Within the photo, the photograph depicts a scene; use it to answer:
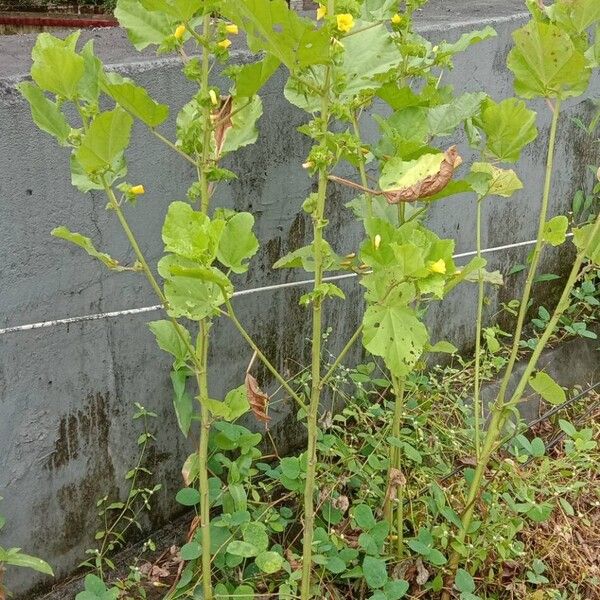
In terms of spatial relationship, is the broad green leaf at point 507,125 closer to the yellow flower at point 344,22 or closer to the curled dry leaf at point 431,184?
the curled dry leaf at point 431,184

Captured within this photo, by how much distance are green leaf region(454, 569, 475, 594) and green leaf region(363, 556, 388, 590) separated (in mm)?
187

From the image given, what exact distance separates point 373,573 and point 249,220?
899 mm

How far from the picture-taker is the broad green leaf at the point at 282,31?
1.10m

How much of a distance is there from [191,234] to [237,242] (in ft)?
0.33

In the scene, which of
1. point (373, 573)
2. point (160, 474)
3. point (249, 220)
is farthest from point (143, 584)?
point (249, 220)

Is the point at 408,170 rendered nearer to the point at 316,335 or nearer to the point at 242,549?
the point at 316,335

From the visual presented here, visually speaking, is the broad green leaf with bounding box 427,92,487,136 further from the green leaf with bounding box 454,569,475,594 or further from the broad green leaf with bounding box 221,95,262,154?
the green leaf with bounding box 454,569,475,594

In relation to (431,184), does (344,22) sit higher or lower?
higher

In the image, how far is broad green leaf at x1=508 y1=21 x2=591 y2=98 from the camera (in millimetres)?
1464

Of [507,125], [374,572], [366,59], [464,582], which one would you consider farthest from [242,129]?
[464,582]

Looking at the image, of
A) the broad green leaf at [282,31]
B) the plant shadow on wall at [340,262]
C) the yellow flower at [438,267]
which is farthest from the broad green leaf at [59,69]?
the yellow flower at [438,267]

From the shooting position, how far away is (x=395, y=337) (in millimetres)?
1301

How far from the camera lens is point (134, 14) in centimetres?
133

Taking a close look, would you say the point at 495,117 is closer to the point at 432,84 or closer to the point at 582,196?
the point at 432,84
